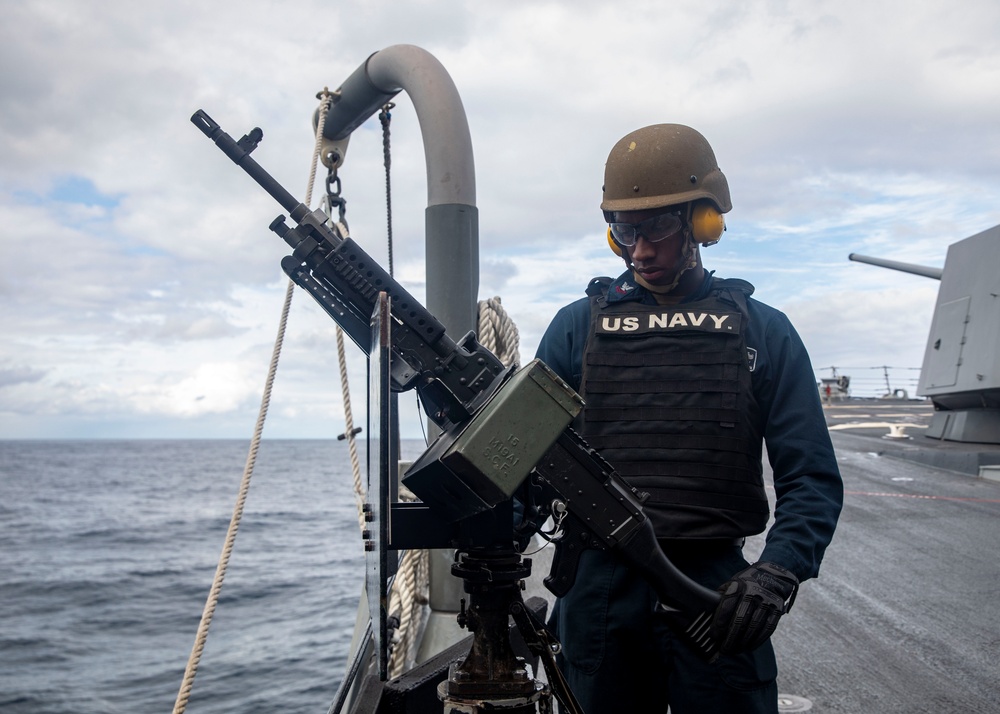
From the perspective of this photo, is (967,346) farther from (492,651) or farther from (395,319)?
(492,651)

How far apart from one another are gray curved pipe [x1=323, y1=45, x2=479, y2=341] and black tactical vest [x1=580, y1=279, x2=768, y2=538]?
1670 millimetres

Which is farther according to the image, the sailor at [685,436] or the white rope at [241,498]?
the white rope at [241,498]

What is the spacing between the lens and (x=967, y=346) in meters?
12.6

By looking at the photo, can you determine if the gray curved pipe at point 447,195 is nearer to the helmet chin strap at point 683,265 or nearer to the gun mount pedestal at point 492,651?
the helmet chin strap at point 683,265

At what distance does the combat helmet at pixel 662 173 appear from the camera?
2492mm

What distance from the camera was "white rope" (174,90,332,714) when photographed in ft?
10.0

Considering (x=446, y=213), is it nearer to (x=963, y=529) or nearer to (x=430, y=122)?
(x=430, y=122)

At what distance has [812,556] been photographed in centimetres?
224

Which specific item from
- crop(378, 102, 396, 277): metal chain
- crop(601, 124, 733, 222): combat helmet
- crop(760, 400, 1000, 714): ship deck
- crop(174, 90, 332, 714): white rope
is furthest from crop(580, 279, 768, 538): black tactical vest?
crop(378, 102, 396, 277): metal chain

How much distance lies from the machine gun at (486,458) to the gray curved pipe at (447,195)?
1.63 metres

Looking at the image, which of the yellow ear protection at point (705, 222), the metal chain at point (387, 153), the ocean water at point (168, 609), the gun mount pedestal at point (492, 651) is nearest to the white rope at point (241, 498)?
the metal chain at point (387, 153)

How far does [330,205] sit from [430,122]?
685 millimetres

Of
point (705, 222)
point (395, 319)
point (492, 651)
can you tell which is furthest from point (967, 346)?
point (492, 651)

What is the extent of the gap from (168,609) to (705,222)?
1876cm
